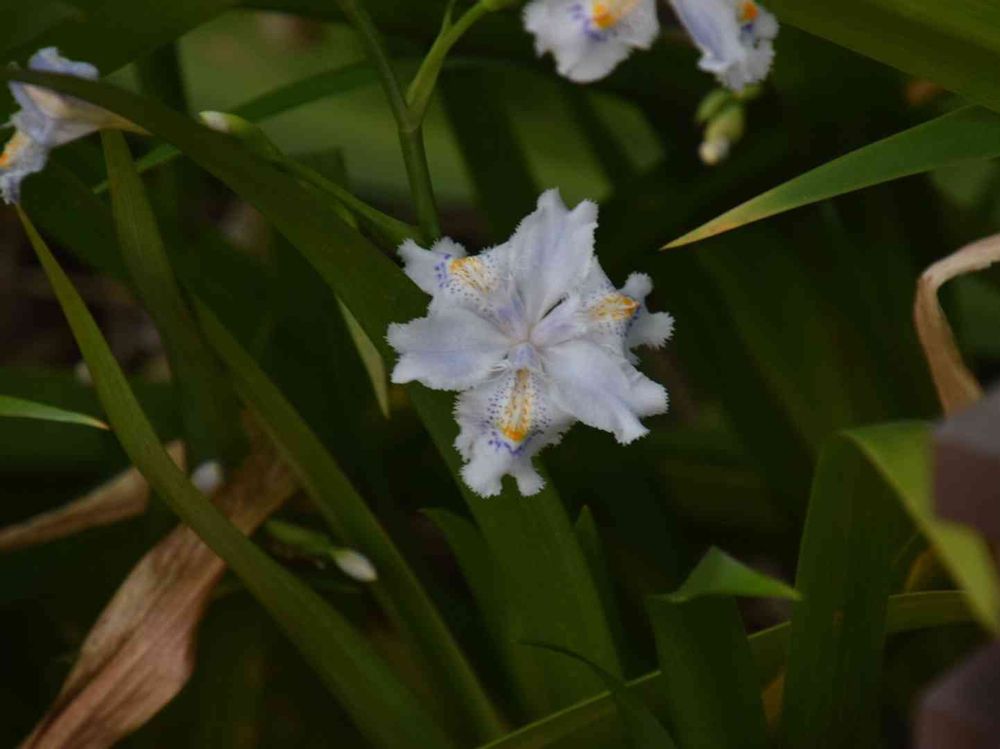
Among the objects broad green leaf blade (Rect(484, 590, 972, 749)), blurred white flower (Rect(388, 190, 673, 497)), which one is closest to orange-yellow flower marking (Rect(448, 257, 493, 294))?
blurred white flower (Rect(388, 190, 673, 497))

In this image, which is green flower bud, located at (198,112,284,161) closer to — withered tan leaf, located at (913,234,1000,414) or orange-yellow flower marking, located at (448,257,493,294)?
orange-yellow flower marking, located at (448,257,493,294)

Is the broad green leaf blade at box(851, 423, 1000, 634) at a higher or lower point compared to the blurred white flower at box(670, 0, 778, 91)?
lower

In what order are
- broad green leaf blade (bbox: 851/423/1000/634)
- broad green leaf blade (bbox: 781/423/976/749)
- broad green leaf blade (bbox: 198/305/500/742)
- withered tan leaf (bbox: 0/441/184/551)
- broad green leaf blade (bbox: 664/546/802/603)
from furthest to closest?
withered tan leaf (bbox: 0/441/184/551)
broad green leaf blade (bbox: 198/305/500/742)
broad green leaf blade (bbox: 781/423/976/749)
broad green leaf blade (bbox: 664/546/802/603)
broad green leaf blade (bbox: 851/423/1000/634)

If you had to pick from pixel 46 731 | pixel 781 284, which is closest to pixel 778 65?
pixel 781 284

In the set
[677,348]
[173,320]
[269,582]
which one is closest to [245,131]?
[173,320]

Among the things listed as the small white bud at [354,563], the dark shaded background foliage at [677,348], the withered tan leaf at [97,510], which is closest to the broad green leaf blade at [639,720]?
the small white bud at [354,563]

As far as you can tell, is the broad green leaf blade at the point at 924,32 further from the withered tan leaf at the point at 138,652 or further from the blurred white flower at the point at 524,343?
the withered tan leaf at the point at 138,652

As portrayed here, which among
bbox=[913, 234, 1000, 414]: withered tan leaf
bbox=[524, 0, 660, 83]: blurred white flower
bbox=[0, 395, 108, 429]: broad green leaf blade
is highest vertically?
bbox=[524, 0, 660, 83]: blurred white flower
